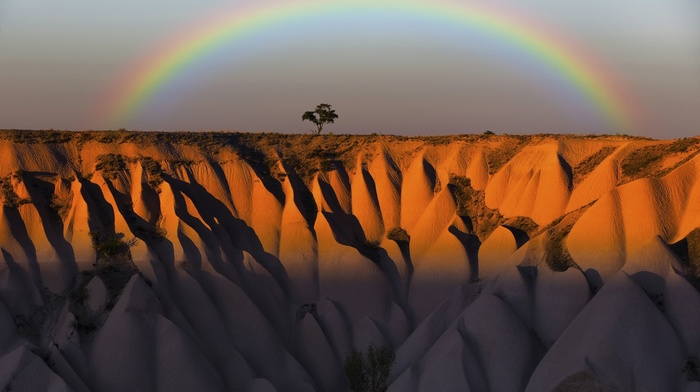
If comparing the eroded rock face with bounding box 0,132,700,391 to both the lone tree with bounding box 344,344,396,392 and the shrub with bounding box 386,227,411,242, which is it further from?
the lone tree with bounding box 344,344,396,392

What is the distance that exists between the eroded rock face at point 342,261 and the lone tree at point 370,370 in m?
0.85

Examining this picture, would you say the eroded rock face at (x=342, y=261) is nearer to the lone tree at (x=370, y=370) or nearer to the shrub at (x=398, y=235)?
the shrub at (x=398, y=235)

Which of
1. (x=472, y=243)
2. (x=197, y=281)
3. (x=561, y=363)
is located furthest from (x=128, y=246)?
(x=561, y=363)

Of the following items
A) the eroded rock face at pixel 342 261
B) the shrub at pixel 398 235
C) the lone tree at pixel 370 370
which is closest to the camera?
the eroded rock face at pixel 342 261

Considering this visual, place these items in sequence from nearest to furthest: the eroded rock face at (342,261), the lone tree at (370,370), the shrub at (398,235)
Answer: the eroded rock face at (342,261) → the lone tree at (370,370) → the shrub at (398,235)

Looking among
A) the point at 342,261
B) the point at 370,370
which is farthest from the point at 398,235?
the point at 370,370

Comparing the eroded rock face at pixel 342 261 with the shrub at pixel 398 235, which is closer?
the eroded rock face at pixel 342 261

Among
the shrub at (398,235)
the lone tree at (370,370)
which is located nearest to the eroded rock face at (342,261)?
the shrub at (398,235)

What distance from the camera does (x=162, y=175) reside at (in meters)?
73.5

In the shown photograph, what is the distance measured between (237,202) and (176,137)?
5780 mm

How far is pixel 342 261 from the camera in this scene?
7150cm

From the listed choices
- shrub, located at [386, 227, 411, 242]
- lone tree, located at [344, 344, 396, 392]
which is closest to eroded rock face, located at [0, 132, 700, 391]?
shrub, located at [386, 227, 411, 242]

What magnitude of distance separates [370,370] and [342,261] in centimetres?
1054

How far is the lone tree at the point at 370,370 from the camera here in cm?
6182
